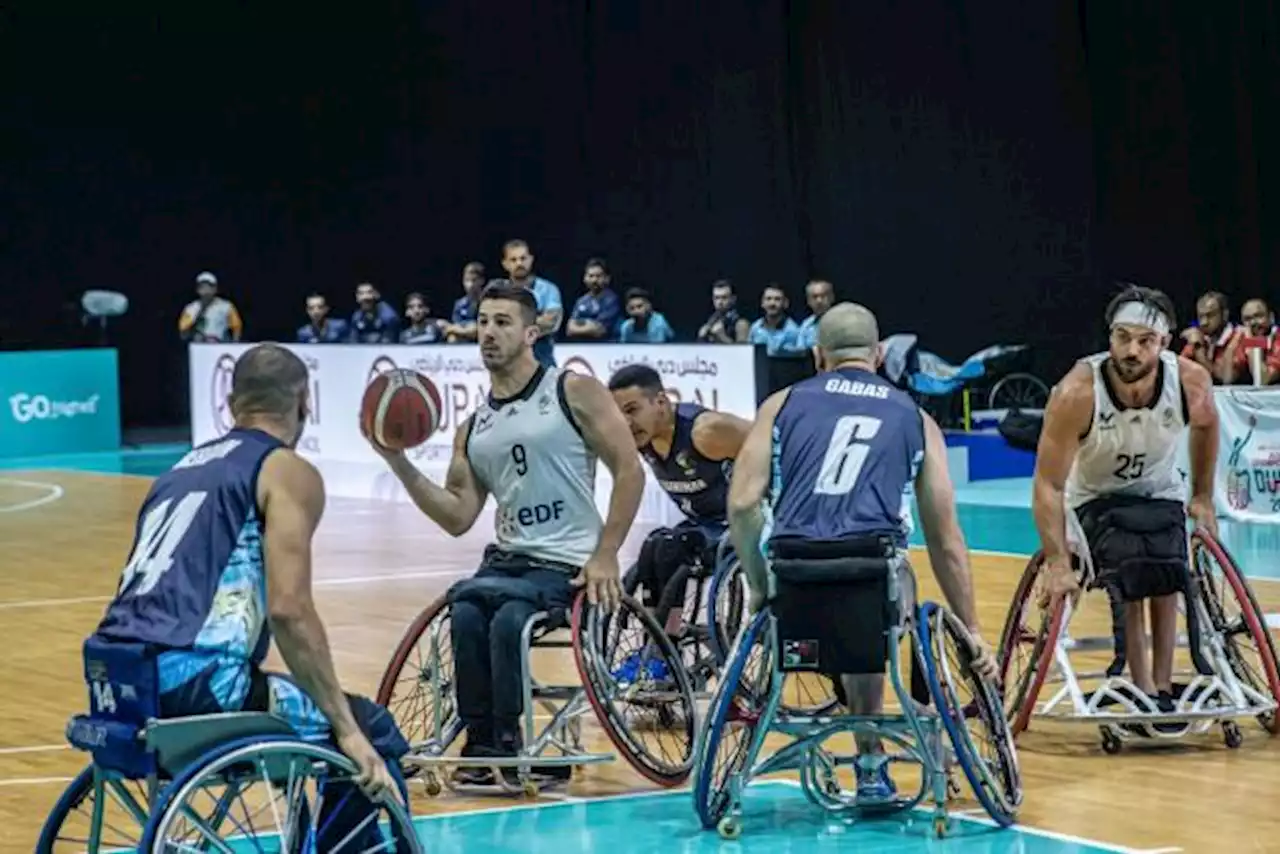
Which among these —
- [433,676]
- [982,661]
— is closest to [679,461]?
[433,676]

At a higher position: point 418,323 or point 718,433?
point 418,323

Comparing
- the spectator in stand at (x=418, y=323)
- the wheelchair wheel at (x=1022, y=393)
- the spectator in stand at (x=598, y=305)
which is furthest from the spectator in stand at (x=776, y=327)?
the spectator in stand at (x=418, y=323)

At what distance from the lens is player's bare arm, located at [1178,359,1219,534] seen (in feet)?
25.6

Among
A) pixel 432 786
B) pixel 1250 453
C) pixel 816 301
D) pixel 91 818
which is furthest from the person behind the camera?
pixel 816 301

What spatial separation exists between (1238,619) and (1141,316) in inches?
55.3

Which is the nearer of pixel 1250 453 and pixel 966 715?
pixel 966 715

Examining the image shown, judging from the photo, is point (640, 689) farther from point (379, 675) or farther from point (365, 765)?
point (365, 765)

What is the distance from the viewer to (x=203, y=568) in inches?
198

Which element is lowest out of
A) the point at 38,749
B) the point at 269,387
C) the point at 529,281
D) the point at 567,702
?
the point at 38,749

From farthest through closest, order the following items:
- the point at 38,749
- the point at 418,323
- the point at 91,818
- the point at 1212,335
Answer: the point at 418,323 < the point at 1212,335 < the point at 38,749 < the point at 91,818

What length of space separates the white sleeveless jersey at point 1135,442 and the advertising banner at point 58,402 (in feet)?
59.6

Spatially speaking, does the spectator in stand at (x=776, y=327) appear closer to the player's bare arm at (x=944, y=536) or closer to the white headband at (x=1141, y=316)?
the white headband at (x=1141, y=316)

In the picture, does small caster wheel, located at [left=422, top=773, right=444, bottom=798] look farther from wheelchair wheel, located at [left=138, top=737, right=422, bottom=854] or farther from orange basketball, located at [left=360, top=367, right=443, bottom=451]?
wheelchair wheel, located at [left=138, top=737, right=422, bottom=854]

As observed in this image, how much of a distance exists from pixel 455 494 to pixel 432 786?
87 centimetres
